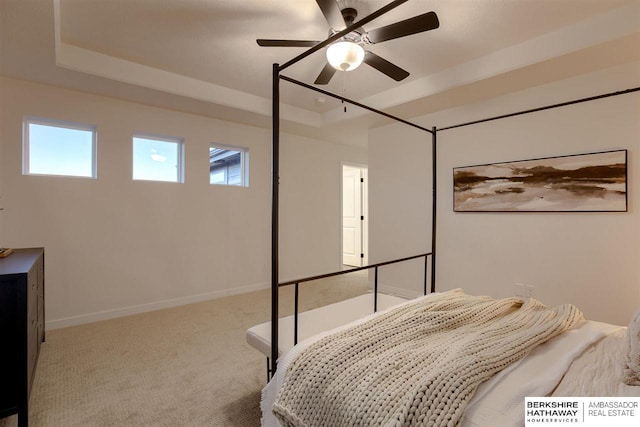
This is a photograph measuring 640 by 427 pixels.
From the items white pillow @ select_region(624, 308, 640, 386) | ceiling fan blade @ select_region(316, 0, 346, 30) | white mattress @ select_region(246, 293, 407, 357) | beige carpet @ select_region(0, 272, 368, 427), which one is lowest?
beige carpet @ select_region(0, 272, 368, 427)

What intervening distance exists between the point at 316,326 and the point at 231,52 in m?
2.41

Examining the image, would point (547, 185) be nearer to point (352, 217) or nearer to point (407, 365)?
point (407, 365)

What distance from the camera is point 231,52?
2.79 meters

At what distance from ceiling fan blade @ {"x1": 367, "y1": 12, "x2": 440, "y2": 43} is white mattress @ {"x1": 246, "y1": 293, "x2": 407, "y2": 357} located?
69.5 inches

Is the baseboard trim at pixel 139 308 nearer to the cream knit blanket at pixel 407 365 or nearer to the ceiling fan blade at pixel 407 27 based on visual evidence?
the cream knit blanket at pixel 407 365

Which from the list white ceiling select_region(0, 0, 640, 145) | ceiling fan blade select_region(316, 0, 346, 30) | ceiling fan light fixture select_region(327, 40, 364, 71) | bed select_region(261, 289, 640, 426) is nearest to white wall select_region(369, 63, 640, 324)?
white ceiling select_region(0, 0, 640, 145)

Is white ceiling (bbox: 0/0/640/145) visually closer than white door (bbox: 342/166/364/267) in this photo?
Yes

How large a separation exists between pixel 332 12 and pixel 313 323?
1.82 meters

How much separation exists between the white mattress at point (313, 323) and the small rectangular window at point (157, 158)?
256cm

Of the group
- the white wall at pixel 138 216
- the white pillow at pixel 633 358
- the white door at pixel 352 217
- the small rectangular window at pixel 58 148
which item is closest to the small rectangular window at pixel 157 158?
the white wall at pixel 138 216

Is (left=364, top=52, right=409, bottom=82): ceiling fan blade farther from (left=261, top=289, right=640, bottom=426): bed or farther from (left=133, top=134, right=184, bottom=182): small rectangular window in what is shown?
(left=133, top=134, right=184, bottom=182): small rectangular window

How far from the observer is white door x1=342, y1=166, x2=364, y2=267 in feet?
20.7

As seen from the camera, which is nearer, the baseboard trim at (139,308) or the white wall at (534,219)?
the white wall at (534,219)

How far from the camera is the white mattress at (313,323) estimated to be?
1685 millimetres
